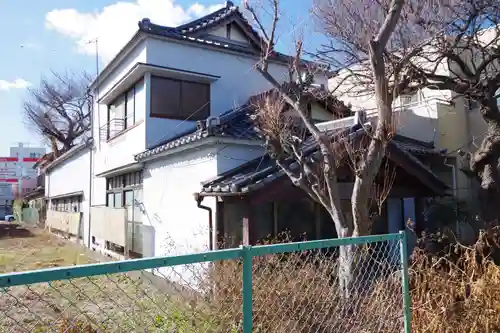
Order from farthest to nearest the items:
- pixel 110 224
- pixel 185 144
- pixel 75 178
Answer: pixel 75 178 < pixel 110 224 < pixel 185 144

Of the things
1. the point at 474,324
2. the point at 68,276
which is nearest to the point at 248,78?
the point at 474,324

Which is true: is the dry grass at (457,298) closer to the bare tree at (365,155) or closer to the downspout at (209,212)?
the bare tree at (365,155)

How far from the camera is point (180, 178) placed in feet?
32.0

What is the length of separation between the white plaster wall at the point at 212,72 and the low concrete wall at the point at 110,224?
9.61ft

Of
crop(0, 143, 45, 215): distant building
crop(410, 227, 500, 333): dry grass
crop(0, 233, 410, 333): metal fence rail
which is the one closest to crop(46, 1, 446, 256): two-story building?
crop(0, 233, 410, 333): metal fence rail

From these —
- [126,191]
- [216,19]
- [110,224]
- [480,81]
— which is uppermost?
[216,19]

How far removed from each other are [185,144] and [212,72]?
4.29m

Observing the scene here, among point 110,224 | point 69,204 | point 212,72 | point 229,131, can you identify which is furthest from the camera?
point 69,204

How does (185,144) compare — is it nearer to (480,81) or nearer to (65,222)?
(480,81)

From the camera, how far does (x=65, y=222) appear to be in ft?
68.0

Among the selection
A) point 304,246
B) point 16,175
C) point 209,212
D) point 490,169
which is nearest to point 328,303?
point 304,246

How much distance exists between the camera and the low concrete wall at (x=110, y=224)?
12375 millimetres

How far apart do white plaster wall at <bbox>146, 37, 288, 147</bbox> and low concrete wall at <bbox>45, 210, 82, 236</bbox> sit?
955 centimetres

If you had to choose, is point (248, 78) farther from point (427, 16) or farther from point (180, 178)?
point (427, 16)
